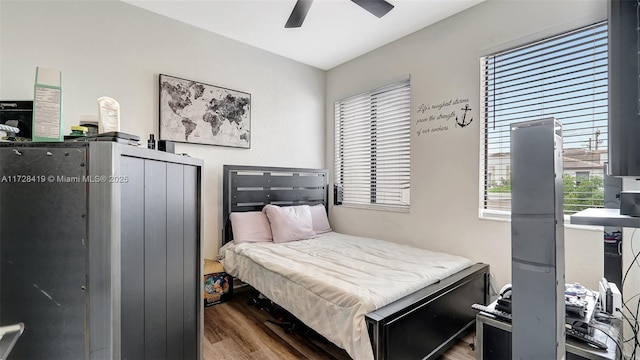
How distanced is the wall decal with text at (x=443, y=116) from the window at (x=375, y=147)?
7.3 inches

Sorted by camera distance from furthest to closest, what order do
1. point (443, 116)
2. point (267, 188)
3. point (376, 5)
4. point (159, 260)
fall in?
point (267, 188)
point (443, 116)
point (376, 5)
point (159, 260)

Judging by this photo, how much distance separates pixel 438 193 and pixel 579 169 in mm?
980

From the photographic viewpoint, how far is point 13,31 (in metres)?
1.94

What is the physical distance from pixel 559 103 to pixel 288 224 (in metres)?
2.41

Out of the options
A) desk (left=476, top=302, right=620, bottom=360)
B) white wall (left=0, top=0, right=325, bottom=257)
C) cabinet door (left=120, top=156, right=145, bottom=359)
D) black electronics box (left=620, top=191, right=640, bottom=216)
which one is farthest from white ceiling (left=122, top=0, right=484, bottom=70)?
desk (left=476, top=302, right=620, bottom=360)

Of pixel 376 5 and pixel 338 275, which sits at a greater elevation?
pixel 376 5

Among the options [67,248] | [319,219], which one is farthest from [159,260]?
[319,219]

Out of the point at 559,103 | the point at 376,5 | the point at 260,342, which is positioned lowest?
the point at 260,342

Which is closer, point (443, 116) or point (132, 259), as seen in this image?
point (132, 259)

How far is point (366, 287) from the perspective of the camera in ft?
5.38

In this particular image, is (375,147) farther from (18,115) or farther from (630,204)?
(18,115)

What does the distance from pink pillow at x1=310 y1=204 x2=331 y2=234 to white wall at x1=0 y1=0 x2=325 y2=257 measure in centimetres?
61

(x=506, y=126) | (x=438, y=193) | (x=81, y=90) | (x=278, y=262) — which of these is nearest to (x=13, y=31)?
(x=81, y=90)

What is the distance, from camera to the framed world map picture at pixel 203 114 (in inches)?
101
